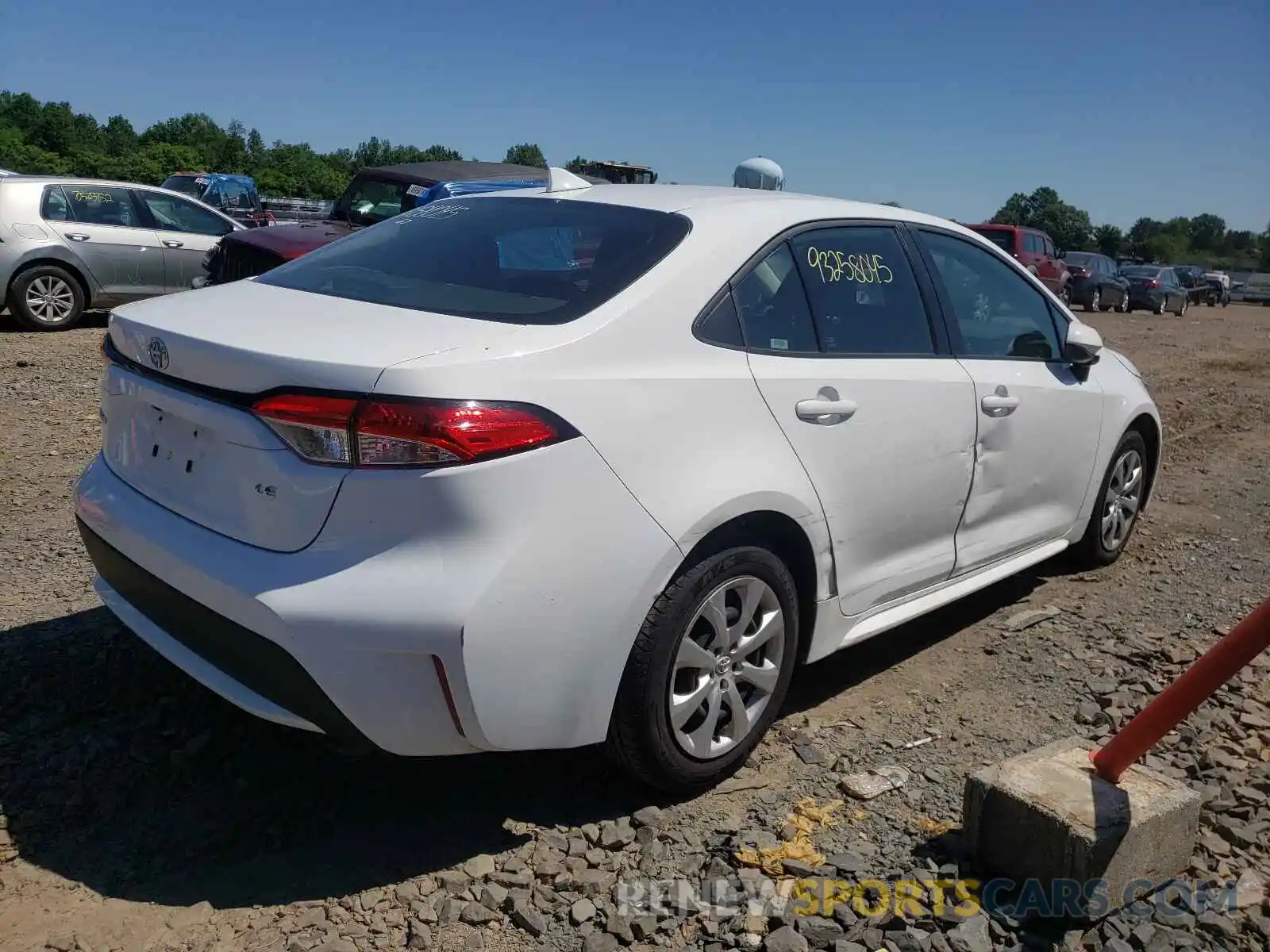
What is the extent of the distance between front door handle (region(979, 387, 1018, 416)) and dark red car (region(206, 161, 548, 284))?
6261 millimetres

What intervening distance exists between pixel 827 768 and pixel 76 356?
8.04 m

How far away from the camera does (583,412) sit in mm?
2541

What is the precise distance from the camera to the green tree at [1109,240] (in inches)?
3511

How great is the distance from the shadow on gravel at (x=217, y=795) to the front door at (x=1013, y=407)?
Result: 1.80 metres

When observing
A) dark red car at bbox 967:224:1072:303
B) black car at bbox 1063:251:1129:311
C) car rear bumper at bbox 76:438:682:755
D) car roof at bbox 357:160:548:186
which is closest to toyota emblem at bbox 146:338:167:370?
car rear bumper at bbox 76:438:682:755

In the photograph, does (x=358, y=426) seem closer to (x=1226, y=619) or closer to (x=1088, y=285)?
(x=1226, y=619)

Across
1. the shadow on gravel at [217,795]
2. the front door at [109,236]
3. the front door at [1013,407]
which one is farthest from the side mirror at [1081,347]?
the front door at [109,236]

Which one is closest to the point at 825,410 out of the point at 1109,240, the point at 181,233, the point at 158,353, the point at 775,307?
the point at 775,307

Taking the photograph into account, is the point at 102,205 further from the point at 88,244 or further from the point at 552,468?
the point at 552,468

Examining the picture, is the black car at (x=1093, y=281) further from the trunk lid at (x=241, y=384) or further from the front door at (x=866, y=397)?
the trunk lid at (x=241, y=384)

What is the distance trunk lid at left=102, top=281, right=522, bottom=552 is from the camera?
94.9 inches

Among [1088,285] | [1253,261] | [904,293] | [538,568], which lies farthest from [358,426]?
[1253,261]

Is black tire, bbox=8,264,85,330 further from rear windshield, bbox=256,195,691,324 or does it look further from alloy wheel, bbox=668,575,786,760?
alloy wheel, bbox=668,575,786,760

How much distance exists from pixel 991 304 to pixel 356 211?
26.6 ft
